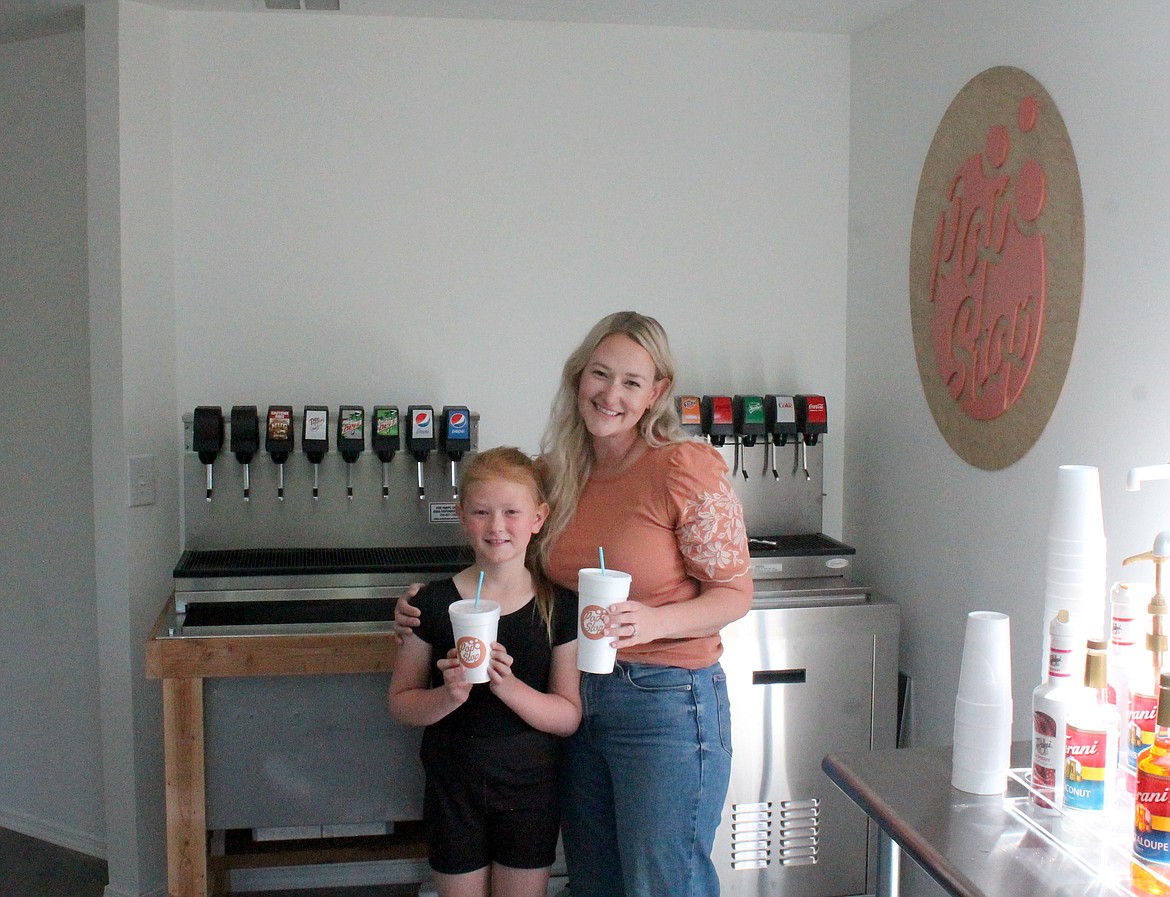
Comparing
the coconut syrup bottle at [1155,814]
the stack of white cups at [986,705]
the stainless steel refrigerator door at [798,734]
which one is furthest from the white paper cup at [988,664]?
the stainless steel refrigerator door at [798,734]

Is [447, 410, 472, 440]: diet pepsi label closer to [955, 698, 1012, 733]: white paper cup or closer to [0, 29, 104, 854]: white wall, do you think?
[0, 29, 104, 854]: white wall

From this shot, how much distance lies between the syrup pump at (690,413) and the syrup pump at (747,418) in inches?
4.1

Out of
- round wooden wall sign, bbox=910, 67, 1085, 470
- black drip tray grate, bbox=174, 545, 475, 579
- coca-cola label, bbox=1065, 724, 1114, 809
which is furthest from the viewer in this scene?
black drip tray grate, bbox=174, 545, 475, 579

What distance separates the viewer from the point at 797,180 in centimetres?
308

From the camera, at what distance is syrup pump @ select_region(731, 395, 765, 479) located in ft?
9.45

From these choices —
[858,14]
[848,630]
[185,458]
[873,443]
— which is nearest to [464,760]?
[848,630]

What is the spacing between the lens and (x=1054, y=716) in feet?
4.33

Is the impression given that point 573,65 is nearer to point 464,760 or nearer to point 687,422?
point 687,422

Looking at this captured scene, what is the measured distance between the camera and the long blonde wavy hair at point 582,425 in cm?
185

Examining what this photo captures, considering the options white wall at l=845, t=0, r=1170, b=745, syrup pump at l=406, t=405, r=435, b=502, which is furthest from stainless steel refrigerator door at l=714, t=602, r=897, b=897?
syrup pump at l=406, t=405, r=435, b=502

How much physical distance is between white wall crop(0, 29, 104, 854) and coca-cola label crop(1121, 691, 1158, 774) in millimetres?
2701

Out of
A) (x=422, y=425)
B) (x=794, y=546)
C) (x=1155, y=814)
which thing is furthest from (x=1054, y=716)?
(x=422, y=425)

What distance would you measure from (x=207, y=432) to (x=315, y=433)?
0.26 metres

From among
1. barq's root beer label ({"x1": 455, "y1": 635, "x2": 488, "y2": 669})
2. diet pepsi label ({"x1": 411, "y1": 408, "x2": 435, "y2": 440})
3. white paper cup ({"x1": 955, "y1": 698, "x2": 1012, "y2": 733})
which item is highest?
diet pepsi label ({"x1": 411, "y1": 408, "x2": 435, "y2": 440})
